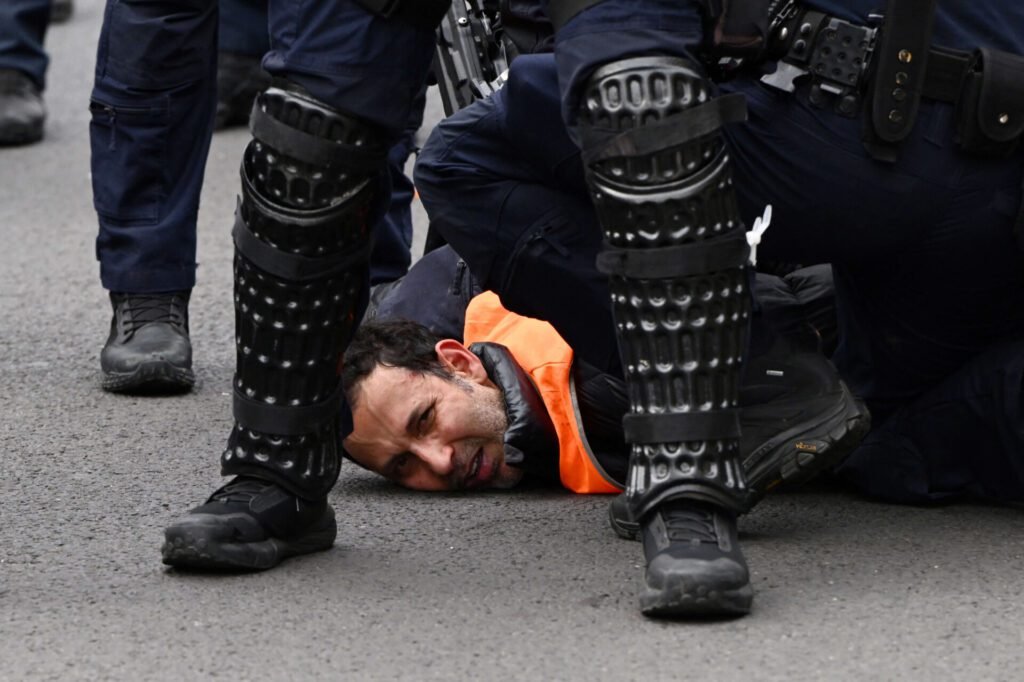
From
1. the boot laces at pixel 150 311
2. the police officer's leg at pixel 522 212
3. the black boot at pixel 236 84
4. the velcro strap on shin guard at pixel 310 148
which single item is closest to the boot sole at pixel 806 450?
the police officer's leg at pixel 522 212

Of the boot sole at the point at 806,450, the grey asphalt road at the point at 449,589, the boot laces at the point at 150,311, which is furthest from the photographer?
the boot laces at the point at 150,311

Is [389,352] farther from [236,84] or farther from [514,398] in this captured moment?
[236,84]

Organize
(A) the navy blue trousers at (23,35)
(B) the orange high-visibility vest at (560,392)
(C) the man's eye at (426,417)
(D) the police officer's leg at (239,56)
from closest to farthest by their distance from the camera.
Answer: (B) the orange high-visibility vest at (560,392)
(C) the man's eye at (426,417)
(D) the police officer's leg at (239,56)
(A) the navy blue trousers at (23,35)

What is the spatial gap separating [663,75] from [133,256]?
199 cm

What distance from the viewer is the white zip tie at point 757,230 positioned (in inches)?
95.3

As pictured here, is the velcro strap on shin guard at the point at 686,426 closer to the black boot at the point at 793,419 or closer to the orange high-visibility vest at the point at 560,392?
the black boot at the point at 793,419

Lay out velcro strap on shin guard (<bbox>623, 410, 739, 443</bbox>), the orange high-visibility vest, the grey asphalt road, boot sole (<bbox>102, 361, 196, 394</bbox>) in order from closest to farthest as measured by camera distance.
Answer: the grey asphalt road → velcro strap on shin guard (<bbox>623, 410, 739, 443</bbox>) → the orange high-visibility vest → boot sole (<bbox>102, 361, 196, 394</bbox>)

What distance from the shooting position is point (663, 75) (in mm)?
2234

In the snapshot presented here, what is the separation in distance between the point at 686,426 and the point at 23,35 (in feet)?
15.9

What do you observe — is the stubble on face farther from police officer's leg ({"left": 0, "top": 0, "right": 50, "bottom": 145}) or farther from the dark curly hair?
police officer's leg ({"left": 0, "top": 0, "right": 50, "bottom": 145})

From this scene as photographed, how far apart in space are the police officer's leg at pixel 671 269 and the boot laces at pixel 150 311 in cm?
185

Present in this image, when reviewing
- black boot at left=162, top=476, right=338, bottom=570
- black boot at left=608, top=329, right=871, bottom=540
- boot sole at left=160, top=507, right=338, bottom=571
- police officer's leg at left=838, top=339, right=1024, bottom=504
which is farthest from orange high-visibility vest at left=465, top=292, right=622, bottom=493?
boot sole at left=160, top=507, right=338, bottom=571

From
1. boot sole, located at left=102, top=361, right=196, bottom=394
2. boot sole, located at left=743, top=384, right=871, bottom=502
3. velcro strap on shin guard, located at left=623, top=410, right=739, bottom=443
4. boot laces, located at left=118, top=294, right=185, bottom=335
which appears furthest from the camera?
boot laces, located at left=118, top=294, right=185, bottom=335

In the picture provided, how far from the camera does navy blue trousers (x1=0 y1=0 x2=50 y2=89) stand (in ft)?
21.1
